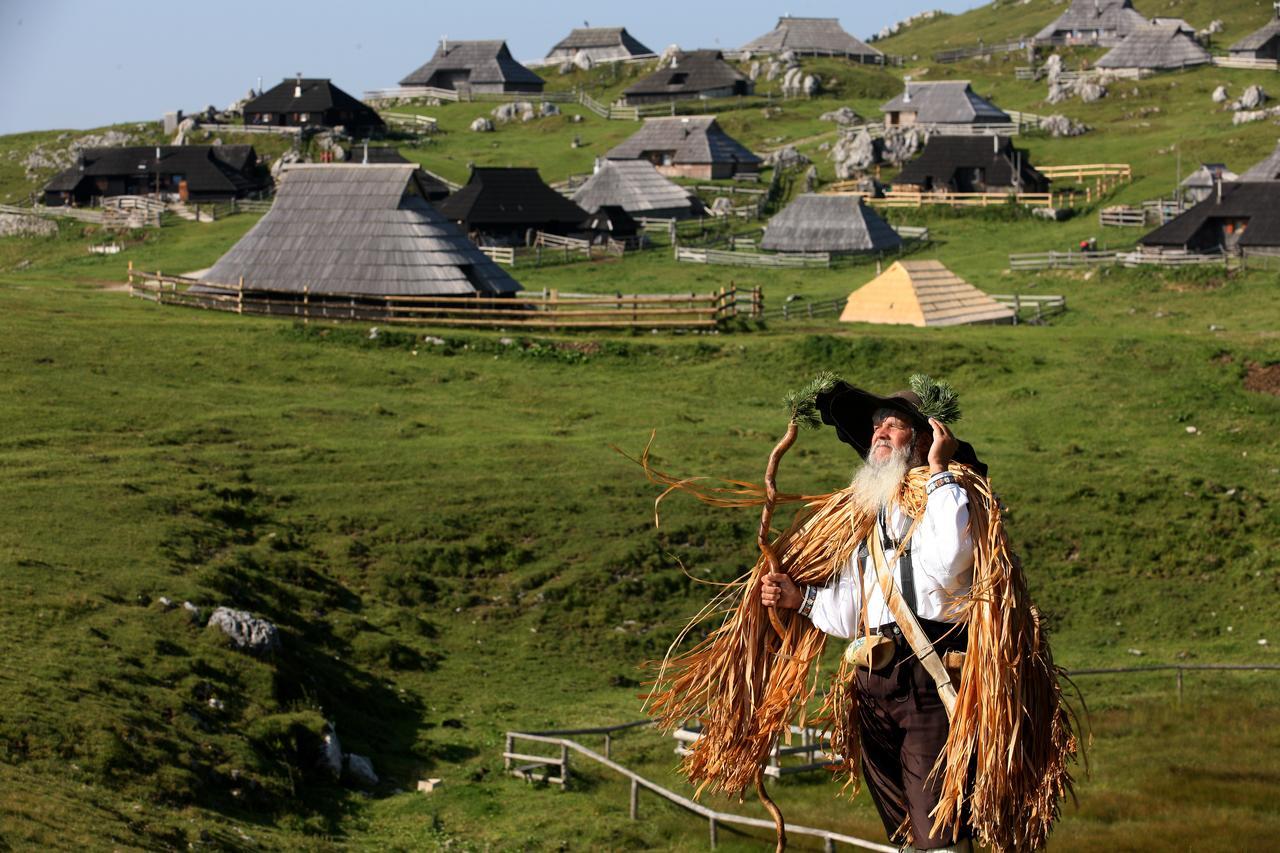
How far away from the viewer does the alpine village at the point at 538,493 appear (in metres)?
14.1

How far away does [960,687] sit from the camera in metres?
6.38

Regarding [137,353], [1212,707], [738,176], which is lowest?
[1212,707]

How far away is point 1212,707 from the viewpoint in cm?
1802

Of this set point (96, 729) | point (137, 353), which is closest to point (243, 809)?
point (96, 729)

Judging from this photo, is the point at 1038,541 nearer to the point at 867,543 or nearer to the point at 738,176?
the point at 867,543

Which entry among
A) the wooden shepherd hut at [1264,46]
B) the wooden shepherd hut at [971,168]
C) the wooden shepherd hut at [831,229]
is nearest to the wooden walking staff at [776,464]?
the wooden shepherd hut at [831,229]

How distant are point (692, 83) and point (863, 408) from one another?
106 metres

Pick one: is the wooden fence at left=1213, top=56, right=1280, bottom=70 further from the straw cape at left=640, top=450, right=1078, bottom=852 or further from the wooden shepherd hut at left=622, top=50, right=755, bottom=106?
the straw cape at left=640, top=450, right=1078, bottom=852

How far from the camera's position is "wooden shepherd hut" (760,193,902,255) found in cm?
6194

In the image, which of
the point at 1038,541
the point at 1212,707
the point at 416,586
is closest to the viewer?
the point at 1212,707

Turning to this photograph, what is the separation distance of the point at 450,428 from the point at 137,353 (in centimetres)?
831

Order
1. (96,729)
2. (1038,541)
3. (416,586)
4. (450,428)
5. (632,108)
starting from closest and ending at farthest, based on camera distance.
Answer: (96,729) < (416,586) < (1038,541) < (450,428) < (632,108)

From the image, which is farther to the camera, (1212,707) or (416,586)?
(416,586)

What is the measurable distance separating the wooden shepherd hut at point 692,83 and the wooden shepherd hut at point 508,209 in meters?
44.3
